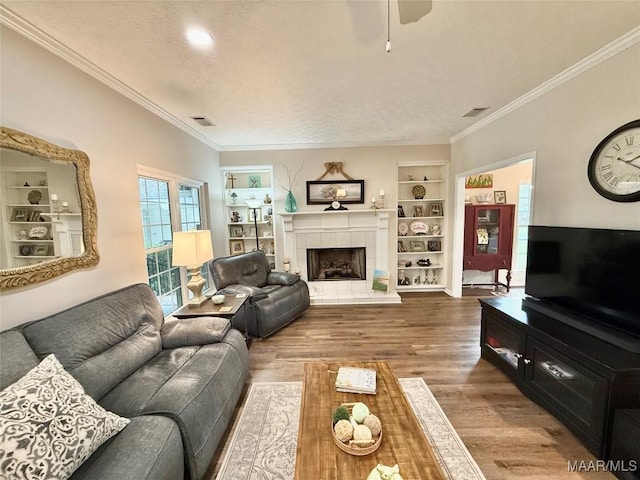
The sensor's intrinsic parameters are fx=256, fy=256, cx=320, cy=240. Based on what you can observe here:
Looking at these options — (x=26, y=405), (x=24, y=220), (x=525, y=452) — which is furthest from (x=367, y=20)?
(x=525, y=452)

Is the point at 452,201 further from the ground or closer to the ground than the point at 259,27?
closer to the ground

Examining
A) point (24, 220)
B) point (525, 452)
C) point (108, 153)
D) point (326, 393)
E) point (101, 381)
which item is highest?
point (108, 153)

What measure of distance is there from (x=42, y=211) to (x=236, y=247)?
3.30 m

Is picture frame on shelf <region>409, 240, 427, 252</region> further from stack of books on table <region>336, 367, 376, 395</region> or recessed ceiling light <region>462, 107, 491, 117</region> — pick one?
stack of books on table <region>336, 367, 376, 395</region>

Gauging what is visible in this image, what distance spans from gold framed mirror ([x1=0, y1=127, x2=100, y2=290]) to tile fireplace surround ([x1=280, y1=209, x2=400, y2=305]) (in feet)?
9.20

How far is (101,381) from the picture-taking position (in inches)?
59.4

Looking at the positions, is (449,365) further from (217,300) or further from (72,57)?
(72,57)

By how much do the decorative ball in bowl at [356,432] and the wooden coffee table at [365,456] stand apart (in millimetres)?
32

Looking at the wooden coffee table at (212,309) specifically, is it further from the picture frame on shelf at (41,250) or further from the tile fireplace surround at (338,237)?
the tile fireplace surround at (338,237)

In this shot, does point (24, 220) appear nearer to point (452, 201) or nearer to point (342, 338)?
point (342, 338)

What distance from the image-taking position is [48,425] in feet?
3.43

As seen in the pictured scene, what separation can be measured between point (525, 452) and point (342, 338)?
1.81 meters

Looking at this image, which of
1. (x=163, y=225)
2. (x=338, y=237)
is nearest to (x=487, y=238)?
(x=338, y=237)

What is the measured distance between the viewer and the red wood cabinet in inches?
180
